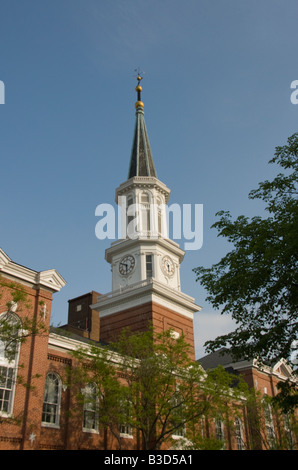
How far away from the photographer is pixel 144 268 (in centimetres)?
3853

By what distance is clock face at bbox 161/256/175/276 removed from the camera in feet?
130

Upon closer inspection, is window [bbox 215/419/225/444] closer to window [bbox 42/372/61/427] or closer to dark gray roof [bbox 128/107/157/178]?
window [bbox 42/372/61/427]

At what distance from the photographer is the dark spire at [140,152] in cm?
4425

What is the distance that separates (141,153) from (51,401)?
89.2 feet

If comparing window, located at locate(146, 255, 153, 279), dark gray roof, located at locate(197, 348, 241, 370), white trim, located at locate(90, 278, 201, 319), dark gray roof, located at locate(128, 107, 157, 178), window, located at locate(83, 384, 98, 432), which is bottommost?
window, located at locate(83, 384, 98, 432)

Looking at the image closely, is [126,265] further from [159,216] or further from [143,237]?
[159,216]

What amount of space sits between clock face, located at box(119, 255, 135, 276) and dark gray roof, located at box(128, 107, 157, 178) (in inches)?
327

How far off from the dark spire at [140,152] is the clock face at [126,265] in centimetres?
831

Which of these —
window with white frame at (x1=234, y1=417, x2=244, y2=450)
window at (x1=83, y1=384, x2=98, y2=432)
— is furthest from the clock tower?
window at (x1=83, y1=384, x2=98, y2=432)

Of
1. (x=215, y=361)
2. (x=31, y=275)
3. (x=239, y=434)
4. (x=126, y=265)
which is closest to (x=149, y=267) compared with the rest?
(x=126, y=265)

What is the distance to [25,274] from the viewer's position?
911 inches

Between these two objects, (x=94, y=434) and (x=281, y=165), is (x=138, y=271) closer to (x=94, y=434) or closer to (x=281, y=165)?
(x=94, y=434)

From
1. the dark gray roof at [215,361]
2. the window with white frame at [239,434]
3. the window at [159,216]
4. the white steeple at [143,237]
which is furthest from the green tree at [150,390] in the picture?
the dark gray roof at [215,361]

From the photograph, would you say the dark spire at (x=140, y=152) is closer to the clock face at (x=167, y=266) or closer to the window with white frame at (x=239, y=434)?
the clock face at (x=167, y=266)
